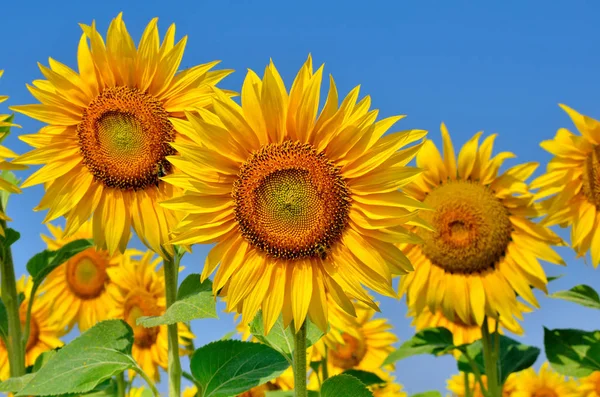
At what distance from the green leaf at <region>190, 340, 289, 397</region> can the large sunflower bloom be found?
35 cm

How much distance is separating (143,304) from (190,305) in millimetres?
3009

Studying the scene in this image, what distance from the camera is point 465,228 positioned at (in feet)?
18.8

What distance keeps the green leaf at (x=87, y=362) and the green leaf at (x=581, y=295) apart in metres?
3.03

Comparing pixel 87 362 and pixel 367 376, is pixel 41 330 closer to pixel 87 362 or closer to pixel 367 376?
pixel 367 376

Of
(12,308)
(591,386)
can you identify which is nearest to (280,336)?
(12,308)

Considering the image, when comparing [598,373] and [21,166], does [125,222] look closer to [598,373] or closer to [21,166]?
[21,166]

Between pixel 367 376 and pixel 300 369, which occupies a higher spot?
pixel 300 369

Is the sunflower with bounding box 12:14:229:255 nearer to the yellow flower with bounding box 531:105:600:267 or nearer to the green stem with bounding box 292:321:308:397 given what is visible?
the green stem with bounding box 292:321:308:397

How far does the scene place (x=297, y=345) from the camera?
10.9 feet

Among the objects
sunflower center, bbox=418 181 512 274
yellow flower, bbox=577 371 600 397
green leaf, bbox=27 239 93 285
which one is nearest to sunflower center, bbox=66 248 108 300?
green leaf, bbox=27 239 93 285

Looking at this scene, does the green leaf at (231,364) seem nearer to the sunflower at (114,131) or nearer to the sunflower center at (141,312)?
the sunflower at (114,131)

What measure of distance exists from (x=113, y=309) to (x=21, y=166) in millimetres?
2588

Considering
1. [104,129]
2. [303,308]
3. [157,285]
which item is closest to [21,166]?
[104,129]

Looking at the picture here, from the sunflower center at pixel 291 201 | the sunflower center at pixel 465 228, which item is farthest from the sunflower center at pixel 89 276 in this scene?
the sunflower center at pixel 291 201
